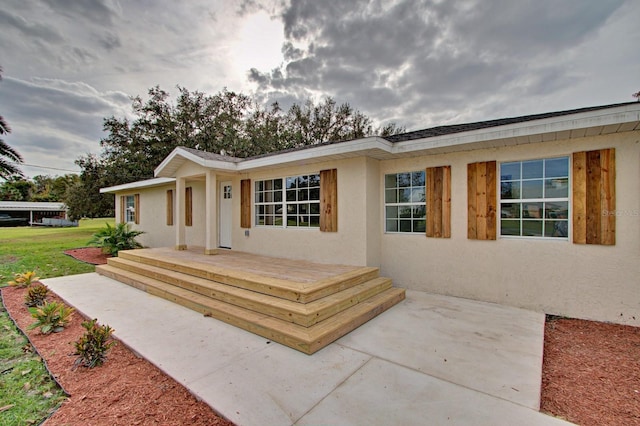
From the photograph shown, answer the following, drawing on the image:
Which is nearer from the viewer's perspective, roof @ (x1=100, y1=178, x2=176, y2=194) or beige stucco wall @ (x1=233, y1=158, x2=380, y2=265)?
beige stucco wall @ (x1=233, y1=158, x2=380, y2=265)

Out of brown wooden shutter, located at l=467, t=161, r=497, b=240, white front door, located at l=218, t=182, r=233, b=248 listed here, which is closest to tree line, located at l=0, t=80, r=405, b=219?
white front door, located at l=218, t=182, r=233, b=248

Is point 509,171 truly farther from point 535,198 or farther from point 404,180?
point 404,180

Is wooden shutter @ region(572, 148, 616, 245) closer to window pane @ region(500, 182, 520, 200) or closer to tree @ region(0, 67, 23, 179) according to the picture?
window pane @ region(500, 182, 520, 200)

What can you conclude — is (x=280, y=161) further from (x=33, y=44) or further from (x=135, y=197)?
(x=135, y=197)

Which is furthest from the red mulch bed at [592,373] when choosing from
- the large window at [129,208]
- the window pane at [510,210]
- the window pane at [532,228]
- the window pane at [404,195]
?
the large window at [129,208]

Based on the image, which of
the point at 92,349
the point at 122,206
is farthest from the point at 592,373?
the point at 122,206

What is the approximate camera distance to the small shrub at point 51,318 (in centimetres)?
402

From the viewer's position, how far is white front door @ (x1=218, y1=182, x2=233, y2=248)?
8.96m

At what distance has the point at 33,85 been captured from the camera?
987 centimetres

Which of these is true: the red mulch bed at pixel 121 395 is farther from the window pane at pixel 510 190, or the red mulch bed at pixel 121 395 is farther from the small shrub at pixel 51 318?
the window pane at pixel 510 190

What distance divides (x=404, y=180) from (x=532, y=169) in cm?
226

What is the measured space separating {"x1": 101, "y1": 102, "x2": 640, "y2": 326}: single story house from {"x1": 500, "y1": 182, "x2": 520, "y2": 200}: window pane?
0.02m

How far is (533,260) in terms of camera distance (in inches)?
188

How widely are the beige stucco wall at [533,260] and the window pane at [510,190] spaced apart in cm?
46
